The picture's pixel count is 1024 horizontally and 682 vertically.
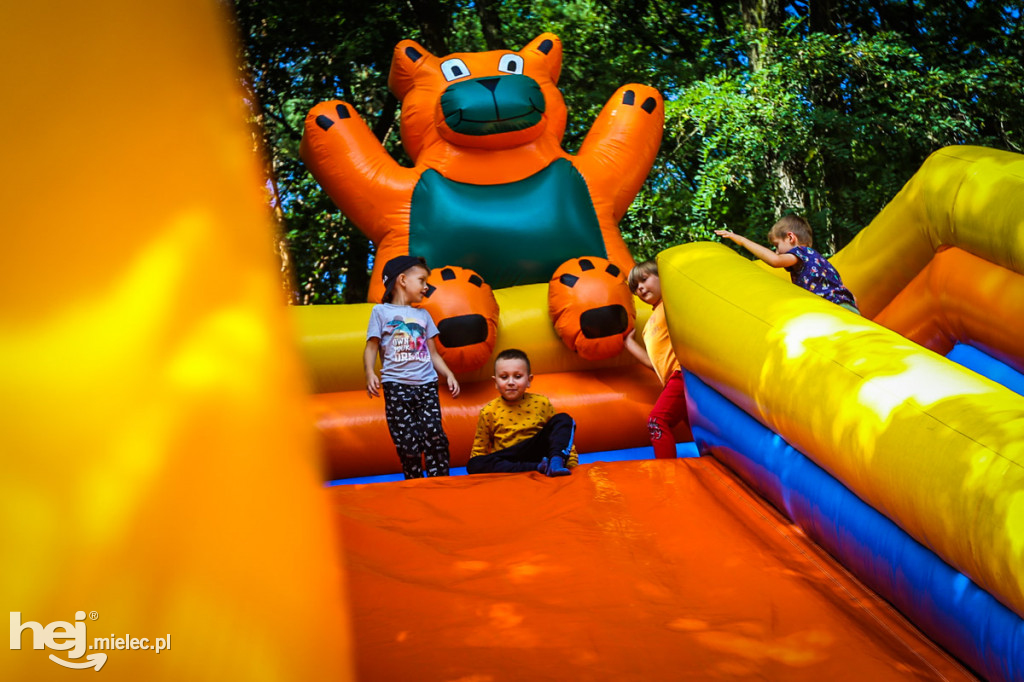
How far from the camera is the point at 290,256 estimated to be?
7.11 metres

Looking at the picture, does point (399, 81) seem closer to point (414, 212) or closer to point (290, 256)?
point (414, 212)

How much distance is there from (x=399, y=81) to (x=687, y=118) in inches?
110

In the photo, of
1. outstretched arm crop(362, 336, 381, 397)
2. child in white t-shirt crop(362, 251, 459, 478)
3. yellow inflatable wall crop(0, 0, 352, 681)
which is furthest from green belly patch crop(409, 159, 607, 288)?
yellow inflatable wall crop(0, 0, 352, 681)

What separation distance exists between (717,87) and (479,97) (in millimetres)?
2872

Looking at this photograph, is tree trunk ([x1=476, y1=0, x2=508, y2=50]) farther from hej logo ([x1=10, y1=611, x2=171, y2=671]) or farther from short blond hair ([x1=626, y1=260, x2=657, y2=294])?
hej logo ([x1=10, y1=611, x2=171, y2=671])

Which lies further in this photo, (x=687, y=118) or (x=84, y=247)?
(x=687, y=118)

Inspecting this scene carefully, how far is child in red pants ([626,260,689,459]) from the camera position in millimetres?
3564

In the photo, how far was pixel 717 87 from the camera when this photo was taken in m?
6.66

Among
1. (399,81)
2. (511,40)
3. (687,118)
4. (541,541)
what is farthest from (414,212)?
(511,40)

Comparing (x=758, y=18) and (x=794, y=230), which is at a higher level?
(x=758, y=18)

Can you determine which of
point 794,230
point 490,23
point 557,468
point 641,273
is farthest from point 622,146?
point 490,23

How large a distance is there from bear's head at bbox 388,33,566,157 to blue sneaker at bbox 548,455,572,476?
2.13m

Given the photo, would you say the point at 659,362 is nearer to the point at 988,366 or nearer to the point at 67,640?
the point at 988,366

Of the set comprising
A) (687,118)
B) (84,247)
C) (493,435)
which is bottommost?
(493,435)
